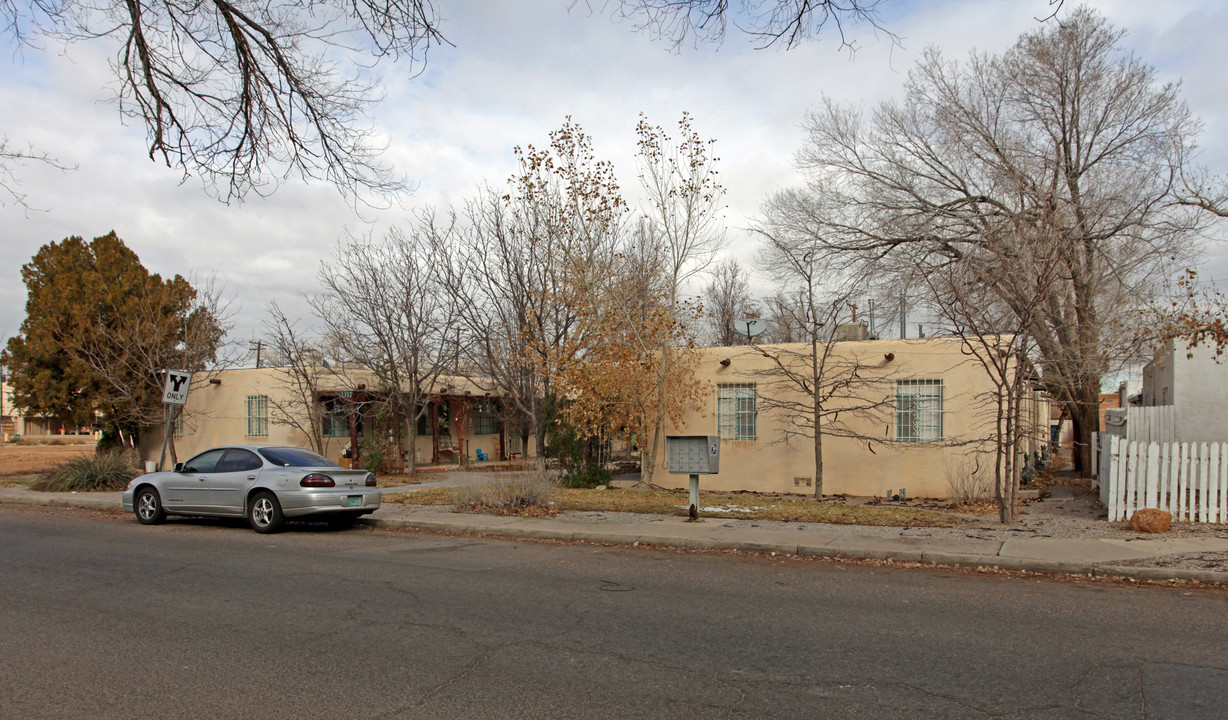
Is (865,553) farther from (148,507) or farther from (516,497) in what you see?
(148,507)

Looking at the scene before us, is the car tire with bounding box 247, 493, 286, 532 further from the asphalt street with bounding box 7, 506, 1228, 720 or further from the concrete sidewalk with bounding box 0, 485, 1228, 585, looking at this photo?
the asphalt street with bounding box 7, 506, 1228, 720

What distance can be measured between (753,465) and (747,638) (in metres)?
13.2

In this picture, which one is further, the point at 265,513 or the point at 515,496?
the point at 515,496

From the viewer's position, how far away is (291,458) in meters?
12.8

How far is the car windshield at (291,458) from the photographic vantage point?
12.6 meters

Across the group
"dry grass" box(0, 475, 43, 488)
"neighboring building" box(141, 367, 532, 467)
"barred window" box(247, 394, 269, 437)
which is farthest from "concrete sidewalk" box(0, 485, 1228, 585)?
"barred window" box(247, 394, 269, 437)

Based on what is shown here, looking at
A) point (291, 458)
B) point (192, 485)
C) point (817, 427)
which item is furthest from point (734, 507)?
point (192, 485)

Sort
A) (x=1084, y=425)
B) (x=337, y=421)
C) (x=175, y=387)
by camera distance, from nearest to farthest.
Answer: (x=175, y=387) < (x=1084, y=425) < (x=337, y=421)

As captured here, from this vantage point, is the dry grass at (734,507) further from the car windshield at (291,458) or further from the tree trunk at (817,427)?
the car windshield at (291,458)

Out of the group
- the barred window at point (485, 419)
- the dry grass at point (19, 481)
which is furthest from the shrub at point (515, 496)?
the barred window at point (485, 419)

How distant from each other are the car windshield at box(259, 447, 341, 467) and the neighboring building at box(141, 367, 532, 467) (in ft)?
39.0

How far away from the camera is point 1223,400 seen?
16.5 meters

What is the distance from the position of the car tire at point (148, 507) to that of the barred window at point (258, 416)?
557 inches

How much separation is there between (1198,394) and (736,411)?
958 centimetres
